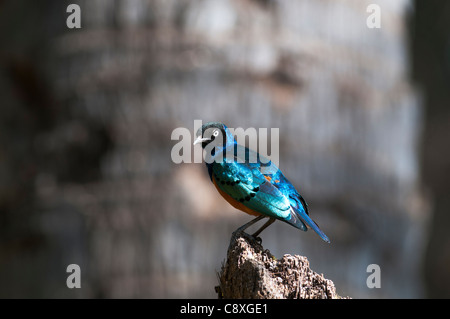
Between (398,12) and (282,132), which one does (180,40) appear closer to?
(282,132)

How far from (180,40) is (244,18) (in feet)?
2.10

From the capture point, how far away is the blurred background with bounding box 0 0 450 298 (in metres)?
6.35

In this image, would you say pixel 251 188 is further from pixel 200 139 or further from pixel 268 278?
pixel 268 278

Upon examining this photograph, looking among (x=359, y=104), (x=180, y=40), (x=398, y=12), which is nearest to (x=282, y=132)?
(x=359, y=104)

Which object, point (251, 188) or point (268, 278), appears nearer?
point (268, 278)

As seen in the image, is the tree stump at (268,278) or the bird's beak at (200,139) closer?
the tree stump at (268,278)

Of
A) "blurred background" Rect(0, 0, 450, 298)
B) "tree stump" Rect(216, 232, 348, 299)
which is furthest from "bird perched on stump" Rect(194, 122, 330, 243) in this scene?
"blurred background" Rect(0, 0, 450, 298)

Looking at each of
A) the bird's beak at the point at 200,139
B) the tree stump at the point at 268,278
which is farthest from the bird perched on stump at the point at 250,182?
the tree stump at the point at 268,278

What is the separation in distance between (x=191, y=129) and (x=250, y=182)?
3.28m

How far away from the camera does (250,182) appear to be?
3.19 metres

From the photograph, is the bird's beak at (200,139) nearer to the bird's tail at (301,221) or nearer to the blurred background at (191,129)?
the bird's tail at (301,221)

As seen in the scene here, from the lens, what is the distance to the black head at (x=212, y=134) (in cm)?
308

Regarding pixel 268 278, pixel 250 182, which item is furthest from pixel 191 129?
pixel 268 278

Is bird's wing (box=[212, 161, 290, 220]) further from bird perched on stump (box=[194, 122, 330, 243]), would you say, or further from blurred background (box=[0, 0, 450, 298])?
blurred background (box=[0, 0, 450, 298])
